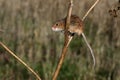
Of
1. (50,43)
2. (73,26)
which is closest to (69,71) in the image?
(50,43)

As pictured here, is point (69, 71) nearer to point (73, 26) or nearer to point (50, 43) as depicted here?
point (50, 43)

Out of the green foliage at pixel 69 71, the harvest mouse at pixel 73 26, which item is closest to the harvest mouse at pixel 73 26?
the harvest mouse at pixel 73 26

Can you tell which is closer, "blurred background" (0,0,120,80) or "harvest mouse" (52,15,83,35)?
"harvest mouse" (52,15,83,35)

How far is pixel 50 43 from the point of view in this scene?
450 cm

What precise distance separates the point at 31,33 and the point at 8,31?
1.18 ft

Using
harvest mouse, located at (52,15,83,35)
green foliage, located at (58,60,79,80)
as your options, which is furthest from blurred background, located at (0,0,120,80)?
harvest mouse, located at (52,15,83,35)

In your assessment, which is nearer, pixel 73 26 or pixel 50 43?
pixel 73 26

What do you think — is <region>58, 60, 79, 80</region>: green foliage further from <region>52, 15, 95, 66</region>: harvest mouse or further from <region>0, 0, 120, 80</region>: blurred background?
<region>52, 15, 95, 66</region>: harvest mouse

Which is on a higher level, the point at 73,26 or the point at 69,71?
the point at 73,26

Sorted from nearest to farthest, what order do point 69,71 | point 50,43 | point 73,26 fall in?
point 73,26 < point 69,71 < point 50,43

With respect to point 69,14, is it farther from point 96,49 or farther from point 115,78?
point 96,49

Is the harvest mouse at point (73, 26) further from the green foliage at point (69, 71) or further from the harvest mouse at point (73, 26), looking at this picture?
the green foliage at point (69, 71)

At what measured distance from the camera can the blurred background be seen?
3.70 metres

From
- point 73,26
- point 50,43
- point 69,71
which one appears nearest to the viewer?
point 73,26
